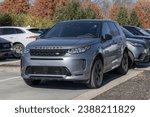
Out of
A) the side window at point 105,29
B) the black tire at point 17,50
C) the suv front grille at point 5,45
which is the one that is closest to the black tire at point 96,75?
the side window at point 105,29

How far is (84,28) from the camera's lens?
11.8 m

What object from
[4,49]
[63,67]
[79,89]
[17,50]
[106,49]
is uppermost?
[106,49]

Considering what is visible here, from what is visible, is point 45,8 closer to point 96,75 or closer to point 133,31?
point 133,31

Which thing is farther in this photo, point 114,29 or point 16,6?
point 16,6

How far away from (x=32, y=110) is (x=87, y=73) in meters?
3.78

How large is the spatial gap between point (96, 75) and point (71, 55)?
40.6 inches

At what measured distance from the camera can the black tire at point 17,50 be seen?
70.6 ft

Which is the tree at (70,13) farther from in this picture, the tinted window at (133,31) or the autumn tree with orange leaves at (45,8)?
the tinted window at (133,31)

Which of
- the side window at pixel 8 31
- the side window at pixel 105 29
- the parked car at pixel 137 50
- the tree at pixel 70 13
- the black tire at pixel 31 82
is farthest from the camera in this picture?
the tree at pixel 70 13

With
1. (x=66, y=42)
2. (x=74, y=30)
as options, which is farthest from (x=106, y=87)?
(x=74, y=30)

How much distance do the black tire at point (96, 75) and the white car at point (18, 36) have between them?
1117cm

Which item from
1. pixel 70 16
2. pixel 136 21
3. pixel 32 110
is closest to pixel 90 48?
pixel 32 110

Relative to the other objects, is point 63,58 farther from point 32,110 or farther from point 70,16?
point 70,16

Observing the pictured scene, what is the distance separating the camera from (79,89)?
1107cm
